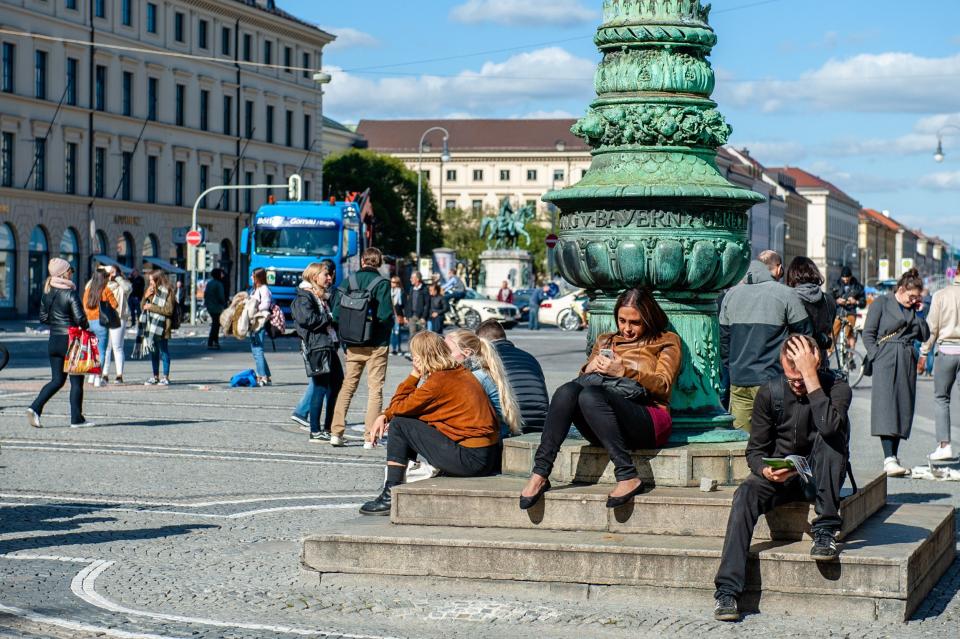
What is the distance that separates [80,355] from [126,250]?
56198mm

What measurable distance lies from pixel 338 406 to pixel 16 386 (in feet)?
29.6

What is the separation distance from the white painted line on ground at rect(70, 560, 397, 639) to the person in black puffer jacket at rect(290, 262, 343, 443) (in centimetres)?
673

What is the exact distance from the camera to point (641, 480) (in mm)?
8148

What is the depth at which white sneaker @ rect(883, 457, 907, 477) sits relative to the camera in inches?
509

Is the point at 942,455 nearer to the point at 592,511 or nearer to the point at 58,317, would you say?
the point at 592,511

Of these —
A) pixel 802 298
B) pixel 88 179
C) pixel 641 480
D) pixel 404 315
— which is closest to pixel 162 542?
pixel 641 480

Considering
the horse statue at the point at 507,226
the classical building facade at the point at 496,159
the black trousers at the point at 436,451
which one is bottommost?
the black trousers at the point at 436,451

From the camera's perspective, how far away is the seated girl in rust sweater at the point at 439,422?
9078 mm

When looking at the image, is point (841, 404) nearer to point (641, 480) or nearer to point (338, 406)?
point (641, 480)

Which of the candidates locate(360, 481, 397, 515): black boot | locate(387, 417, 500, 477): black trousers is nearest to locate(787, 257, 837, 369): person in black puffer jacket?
locate(387, 417, 500, 477): black trousers

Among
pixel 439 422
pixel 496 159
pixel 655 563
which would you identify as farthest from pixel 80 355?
pixel 496 159

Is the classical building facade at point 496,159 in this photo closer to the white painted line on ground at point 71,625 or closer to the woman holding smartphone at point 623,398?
the woman holding smartphone at point 623,398

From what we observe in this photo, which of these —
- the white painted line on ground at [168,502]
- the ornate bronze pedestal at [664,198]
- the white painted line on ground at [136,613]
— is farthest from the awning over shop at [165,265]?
the white painted line on ground at [136,613]

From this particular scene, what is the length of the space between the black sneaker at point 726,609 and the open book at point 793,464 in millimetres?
684
